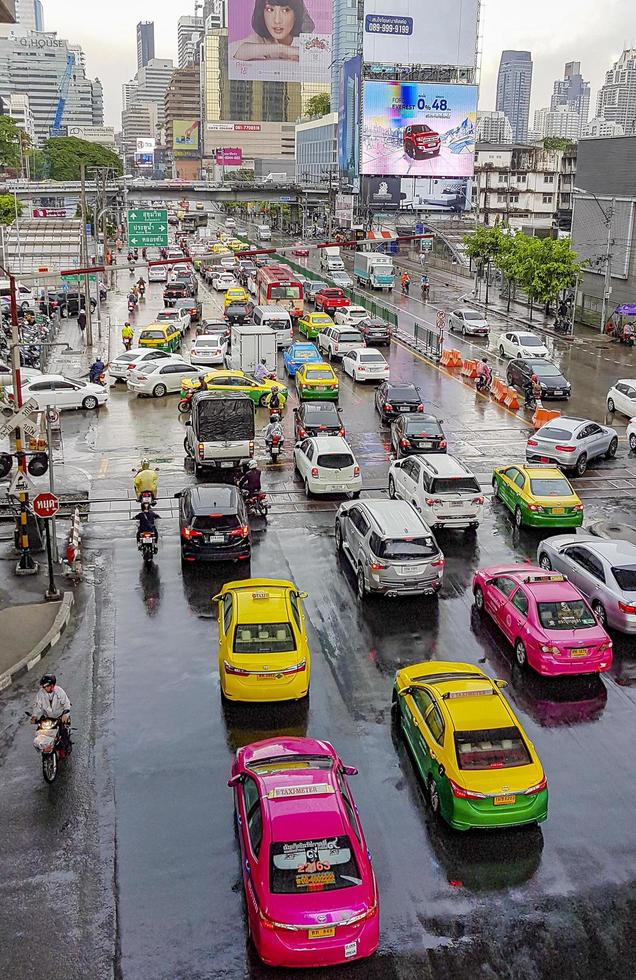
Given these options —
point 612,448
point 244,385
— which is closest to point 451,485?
point 612,448

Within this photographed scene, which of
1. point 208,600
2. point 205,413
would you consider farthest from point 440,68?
point 208,600

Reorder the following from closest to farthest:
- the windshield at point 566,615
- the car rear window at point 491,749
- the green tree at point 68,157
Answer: the car rear window at point 491,749, the windshield at point 566,615, the green tree at point 68,157

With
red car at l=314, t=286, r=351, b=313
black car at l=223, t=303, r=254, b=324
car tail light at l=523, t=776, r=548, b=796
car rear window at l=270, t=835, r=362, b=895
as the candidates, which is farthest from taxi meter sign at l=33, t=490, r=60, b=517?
red car at l=314, t=286, r=351, b=313

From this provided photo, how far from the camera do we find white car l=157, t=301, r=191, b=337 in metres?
54.8

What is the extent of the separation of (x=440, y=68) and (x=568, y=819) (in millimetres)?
122212

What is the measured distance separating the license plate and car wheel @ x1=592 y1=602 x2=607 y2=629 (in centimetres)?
Answer: 1053

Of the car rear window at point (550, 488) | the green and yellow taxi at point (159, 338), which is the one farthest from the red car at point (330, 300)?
the car rear window at point (550, 488)

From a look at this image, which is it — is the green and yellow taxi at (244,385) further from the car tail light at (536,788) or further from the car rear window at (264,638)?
the car tail light at (536,788)

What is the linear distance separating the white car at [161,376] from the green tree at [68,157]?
444 feet

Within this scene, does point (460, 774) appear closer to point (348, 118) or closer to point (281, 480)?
point (281, 480)

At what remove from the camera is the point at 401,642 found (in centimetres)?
1869

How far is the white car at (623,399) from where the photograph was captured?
122 feet

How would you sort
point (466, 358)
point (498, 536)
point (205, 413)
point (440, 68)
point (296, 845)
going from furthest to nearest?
point (440, 68)
point (466, 358)
point (205, 413)
point (498, 536)
point (296, 845)

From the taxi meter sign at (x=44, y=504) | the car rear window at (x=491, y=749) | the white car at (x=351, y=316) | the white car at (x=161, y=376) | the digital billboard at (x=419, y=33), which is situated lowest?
the white car at (x=161, y=376)
